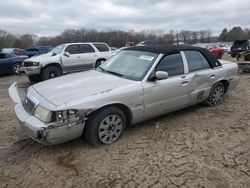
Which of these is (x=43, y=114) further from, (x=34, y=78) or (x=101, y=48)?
(x=101, y=48)

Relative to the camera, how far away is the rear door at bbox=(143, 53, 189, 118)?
14.2ft

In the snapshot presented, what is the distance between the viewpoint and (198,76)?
5125mm

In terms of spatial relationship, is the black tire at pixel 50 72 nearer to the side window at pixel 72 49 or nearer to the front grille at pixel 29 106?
the side window at pixel 72 49

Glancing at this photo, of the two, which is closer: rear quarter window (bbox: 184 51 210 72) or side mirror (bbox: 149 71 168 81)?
side mirror (bbox: 149 71 168 81)

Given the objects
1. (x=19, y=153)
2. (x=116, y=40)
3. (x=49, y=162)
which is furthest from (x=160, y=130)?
(x=116, y=40)

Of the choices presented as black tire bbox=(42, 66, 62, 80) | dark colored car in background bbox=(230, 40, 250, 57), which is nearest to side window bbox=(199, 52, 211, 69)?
black tire bbox=(42, 66, 62, 80)

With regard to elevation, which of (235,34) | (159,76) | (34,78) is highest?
(235,34)

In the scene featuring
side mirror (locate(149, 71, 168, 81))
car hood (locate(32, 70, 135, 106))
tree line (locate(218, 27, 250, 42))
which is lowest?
car hood (locate(32, 70, 135, 106))

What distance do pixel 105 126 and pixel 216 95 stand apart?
125 inches

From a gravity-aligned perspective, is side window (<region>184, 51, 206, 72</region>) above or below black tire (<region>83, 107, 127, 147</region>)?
above

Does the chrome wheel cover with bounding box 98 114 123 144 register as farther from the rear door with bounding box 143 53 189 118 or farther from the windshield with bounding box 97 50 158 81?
the windshield with bounding box 97 50 158 81

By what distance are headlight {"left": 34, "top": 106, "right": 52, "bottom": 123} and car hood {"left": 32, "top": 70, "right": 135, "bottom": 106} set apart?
0.16 metres

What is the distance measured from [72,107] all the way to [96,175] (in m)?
0.98

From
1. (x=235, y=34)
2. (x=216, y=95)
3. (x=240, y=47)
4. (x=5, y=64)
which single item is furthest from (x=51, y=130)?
(x=235, y=34)
